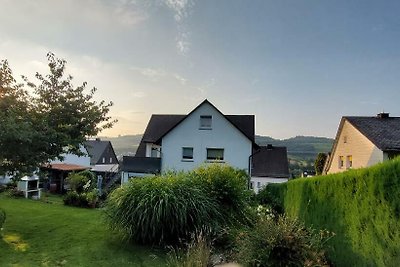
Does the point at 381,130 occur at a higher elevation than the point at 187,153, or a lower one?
higher

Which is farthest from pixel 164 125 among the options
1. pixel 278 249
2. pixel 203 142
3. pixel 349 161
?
pixel 278 249

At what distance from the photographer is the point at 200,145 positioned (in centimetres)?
2756

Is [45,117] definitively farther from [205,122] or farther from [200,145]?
[205,122]

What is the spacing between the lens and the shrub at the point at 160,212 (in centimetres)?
880

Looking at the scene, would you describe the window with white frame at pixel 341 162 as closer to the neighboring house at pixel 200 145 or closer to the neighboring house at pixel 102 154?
the neighboring house at pixel 200 145

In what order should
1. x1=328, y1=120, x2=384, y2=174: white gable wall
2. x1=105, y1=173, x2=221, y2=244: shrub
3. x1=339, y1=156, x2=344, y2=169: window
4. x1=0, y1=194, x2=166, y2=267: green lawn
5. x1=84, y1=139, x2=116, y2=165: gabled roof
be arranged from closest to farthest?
1. x1=0, y1=194, x2=166, y2=267: green lawn
2. x1=105, y1=173, x2=221, y2=244: shrub
3. x1=328, y1=120, x2=384, y2=174: white gable wall
4. x1=339, y1=156, x2=344, y2=169: window
5. x1=84, y1=139, x2=116, y2=165: gabled roof

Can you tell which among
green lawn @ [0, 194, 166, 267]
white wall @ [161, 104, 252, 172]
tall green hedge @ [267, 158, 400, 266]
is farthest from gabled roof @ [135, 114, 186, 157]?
tall green hedge @ [267, 158, 400, 266]

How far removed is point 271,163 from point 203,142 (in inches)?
457

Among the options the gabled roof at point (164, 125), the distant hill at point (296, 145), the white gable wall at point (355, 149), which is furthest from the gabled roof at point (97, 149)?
the white gable wall at point (355, 149)

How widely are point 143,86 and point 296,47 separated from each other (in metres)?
7.84

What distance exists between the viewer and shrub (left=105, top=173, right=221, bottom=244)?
346 inches

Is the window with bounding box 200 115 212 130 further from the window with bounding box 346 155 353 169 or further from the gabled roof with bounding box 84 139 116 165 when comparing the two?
the gabled roof with bounding box 84 139 116 165

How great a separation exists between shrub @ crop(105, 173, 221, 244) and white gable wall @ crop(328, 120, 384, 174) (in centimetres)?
1363

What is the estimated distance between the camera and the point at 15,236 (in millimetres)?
9836
